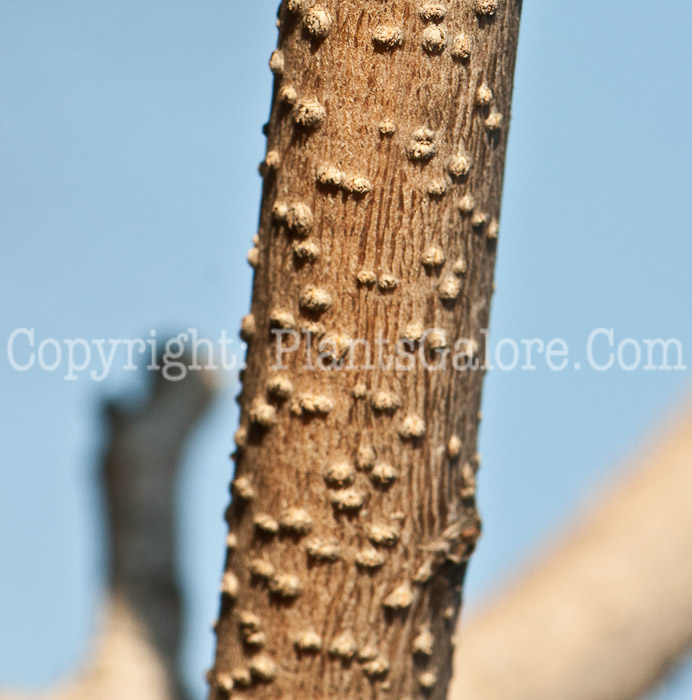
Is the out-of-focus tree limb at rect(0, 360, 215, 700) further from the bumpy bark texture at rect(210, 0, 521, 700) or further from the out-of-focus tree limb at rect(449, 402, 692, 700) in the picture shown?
the bumpy bark texture at rect(210, 0, 521, 700)

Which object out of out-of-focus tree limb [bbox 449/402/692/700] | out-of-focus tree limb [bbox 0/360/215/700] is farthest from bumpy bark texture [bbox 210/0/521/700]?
out-of-focus tree limb [bbox 0/360/215/700]

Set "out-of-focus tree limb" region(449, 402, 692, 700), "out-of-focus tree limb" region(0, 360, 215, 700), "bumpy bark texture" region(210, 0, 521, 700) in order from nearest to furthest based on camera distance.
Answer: "bumpy bark texture" region(210, 0, 521, 700)
"out-of-focus tree limb" region(449, 402, 692, 700)
"out-of-focus tree limb" region(0, 360, 215, 700)

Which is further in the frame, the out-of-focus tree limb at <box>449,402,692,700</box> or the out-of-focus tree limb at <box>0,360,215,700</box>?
the out-of-focus tree limb at <box>0,360,215,700</box>

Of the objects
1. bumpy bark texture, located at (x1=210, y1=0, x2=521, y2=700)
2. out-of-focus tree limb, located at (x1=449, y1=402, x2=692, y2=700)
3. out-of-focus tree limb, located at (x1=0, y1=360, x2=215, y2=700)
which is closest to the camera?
bumpy bark texture, located at (x1=210, y1=0, x2=521, y2=700)

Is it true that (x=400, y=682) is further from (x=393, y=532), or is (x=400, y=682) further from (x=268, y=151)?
(x=268, y=151)

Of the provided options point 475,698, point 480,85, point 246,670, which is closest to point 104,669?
point 475,698
